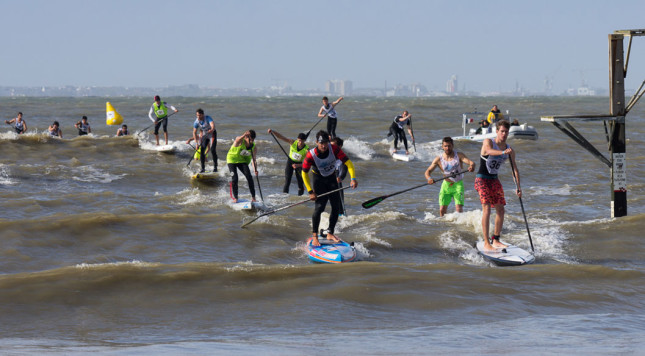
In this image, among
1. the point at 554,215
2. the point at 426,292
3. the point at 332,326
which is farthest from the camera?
the point at 554,215

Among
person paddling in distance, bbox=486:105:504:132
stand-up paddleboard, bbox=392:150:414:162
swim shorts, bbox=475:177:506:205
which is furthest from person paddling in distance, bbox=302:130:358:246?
person paddling in distance, bbox=486:105:504:132

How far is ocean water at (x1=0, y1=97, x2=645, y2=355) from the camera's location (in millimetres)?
7711

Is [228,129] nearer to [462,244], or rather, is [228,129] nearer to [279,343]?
[462,244]

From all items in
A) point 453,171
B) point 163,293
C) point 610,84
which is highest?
point 610,84

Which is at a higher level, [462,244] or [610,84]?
[610,84]

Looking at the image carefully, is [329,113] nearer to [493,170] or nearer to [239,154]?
[239,154]

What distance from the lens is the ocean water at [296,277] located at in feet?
25.3

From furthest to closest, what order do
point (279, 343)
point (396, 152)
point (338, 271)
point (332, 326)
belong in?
point (396, 152) < point (338, 271) < point (332, 326) < point (279, 343)

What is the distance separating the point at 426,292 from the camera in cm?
976

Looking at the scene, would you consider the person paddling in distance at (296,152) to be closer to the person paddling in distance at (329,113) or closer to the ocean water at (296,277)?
the ocean water at (296,277)

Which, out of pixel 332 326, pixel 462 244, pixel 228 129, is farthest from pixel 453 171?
pixel 228 129

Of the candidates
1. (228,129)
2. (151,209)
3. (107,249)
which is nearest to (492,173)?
(107,249)

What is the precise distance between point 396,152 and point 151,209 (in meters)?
12.8

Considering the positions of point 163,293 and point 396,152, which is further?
point 396,152
